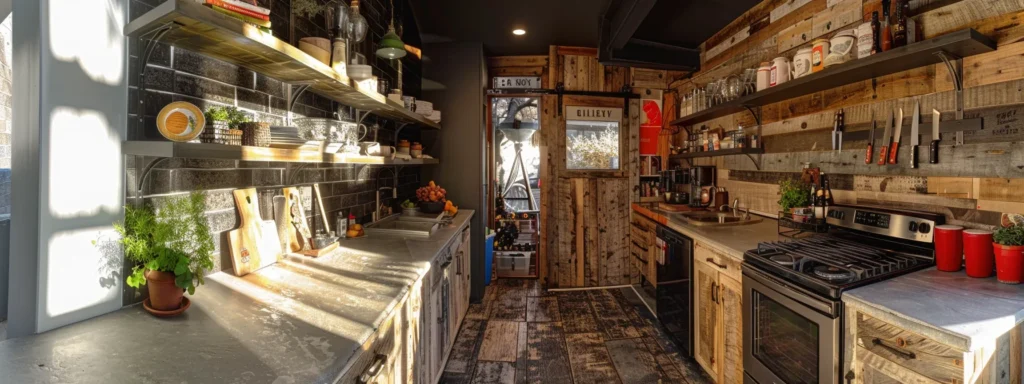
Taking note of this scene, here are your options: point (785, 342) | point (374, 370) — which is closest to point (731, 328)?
point (785, 342)

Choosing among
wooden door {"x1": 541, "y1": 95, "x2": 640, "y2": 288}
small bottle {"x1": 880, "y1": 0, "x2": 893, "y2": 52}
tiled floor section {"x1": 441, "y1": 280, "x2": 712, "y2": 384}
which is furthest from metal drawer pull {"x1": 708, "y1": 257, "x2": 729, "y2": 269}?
wooden door {"x1": 541, "y1": 95, "x2": 640, "y2": 288}

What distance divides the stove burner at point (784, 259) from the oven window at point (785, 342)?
0.60 ft

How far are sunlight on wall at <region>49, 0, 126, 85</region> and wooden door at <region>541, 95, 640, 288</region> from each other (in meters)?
3.74

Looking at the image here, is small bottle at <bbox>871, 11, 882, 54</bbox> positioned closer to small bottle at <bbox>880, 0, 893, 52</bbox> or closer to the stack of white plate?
small bottle at <bbox>880, 0, 893, 52</bbox>

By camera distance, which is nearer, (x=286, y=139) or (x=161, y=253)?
(x=161, y=253)

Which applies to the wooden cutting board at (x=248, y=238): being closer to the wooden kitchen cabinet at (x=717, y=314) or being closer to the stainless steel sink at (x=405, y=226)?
the stainless steel sink at (x=405, y=226)

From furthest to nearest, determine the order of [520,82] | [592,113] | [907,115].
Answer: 1. [520,82]
2. [592,113]
3. [907,115]

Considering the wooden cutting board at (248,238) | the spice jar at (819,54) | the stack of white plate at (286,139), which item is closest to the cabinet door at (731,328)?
the spice jar at (819,54)

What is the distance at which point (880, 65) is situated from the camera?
6.55 ft

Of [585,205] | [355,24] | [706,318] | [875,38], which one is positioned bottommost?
[706,318]

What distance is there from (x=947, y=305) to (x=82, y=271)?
248cm

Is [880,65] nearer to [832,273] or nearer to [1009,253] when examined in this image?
[1009,253]

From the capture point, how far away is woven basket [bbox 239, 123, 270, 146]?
4.59 feet

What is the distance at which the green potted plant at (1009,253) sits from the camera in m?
1.47
